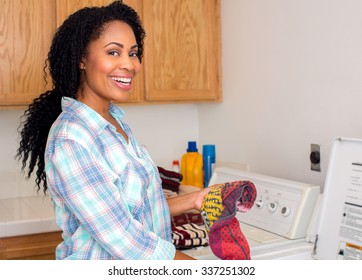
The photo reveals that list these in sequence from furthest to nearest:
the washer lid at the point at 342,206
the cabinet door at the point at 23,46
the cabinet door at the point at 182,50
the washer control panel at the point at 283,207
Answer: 1. the cabinet door at the point at 182,50
2. the cabinet door at the point at 23,46
3. the washer control panel at the point at 283,207
4. the washer lid at the point at 342,206

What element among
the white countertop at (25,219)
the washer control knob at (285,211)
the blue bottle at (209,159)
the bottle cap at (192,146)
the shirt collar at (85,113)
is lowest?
the white countertop at (25,219)

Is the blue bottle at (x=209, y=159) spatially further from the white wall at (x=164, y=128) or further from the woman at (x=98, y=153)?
the woman at (x=98, y=153)

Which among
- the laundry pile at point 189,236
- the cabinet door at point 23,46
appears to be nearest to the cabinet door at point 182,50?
the cabinet door at point 23,46

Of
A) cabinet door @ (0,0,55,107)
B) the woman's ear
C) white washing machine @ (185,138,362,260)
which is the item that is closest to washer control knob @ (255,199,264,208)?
white washing machine @ (185,138,362,260)

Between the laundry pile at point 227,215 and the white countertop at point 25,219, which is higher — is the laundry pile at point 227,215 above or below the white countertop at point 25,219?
above

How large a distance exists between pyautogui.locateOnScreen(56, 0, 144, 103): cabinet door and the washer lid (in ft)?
3.65

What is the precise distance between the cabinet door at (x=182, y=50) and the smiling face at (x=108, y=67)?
1.12 m

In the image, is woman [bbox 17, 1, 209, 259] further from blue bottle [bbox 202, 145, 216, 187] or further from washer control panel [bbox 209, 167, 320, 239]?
blue bottle [bbox 202, 145, 216, 187]

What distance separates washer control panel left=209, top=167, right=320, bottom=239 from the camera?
1.95 m

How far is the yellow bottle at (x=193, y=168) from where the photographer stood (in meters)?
2.83

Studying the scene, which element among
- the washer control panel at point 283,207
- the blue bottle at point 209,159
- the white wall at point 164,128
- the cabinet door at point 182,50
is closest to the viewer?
the washer control panel at point 283,207

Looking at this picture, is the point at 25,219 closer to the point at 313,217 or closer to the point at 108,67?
the point at 108,67

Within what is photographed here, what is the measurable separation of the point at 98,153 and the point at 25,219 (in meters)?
1.03

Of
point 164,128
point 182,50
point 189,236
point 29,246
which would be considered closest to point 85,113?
point 189,236
